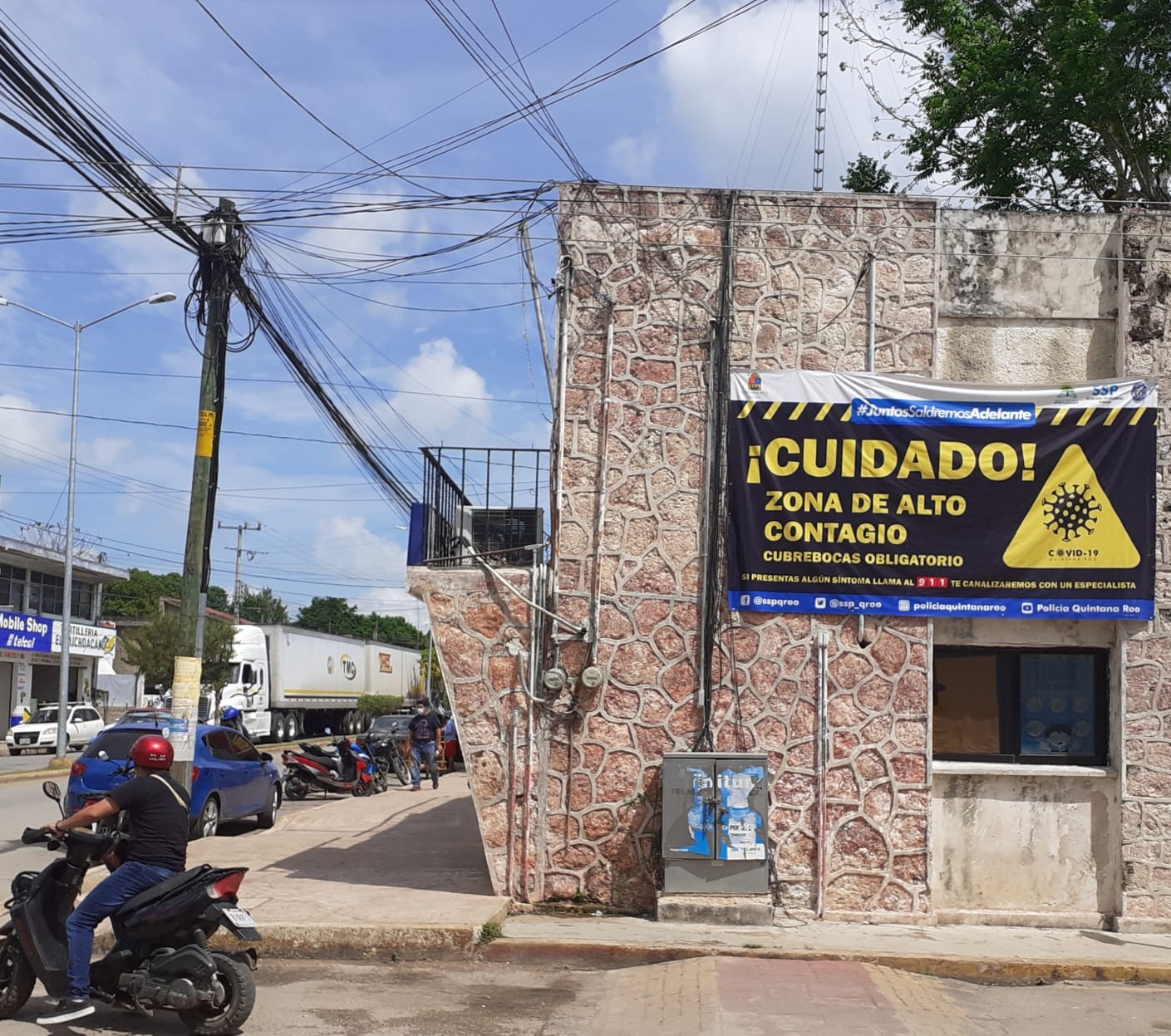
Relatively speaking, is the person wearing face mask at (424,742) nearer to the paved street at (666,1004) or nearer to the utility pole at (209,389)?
the utility pole at (209,389)

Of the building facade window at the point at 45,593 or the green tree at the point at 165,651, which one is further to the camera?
the building facade window at the point at 45,593

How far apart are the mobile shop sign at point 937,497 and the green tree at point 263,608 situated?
→ 3994 inches

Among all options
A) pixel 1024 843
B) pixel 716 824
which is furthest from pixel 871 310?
pixel 1024 843

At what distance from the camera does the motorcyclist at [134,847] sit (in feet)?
22.1

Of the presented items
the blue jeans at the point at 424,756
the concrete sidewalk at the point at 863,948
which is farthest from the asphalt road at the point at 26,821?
the concrete sidewalk at the point at 863,948

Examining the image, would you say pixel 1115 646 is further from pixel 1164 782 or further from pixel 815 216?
pixel 815 216

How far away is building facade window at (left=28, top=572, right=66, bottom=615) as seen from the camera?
4806 centimetres

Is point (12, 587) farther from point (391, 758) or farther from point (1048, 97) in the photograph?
point (1048, 97)

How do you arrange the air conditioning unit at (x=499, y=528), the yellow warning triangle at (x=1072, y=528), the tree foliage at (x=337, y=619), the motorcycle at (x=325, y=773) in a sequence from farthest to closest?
the tree foliage at (x=337, y=619)
the motorcycle at (x=325, y=773)
the air conditioning unit at (x=499, y=528)
the yellow warning triangle at (x=1072, y=528)

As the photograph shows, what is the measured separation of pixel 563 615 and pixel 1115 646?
4.63m

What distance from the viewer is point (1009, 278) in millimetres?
10680

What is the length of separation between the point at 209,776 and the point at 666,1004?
32.1 feet

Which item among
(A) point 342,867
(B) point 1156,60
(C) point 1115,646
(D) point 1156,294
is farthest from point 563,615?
(B) point 1156,60

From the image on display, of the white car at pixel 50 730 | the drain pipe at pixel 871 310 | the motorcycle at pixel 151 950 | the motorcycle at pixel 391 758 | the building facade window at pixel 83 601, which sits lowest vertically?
the white car at pixel 50 730
